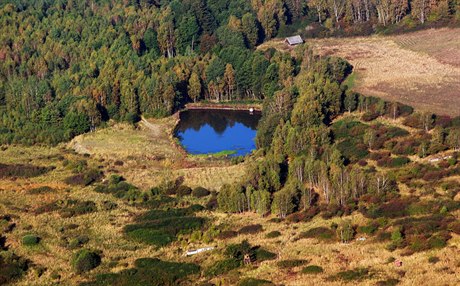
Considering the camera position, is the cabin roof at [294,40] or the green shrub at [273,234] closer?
the green shrub at [273,234]

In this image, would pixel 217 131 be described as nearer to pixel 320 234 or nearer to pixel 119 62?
pixel 119 62

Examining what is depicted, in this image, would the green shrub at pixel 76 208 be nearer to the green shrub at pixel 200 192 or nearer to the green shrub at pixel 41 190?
the green shrub at pixel 41 190

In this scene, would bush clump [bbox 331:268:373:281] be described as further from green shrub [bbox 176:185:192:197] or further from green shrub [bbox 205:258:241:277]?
green shrub [bbox 176:185:192:197]

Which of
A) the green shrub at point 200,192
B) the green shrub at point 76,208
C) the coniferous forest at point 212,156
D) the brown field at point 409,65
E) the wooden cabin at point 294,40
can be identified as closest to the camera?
the coniferous forest at point 212,156

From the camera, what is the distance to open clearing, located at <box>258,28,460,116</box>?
97.0 m

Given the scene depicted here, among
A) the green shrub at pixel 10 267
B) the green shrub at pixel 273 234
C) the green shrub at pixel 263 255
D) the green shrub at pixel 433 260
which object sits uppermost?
the green shrub at pixel 10 267

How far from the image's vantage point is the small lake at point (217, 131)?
94.7 m

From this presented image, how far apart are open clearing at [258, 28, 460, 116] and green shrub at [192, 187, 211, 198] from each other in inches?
1285

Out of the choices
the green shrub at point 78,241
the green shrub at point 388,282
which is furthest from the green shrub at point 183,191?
the green shrub at point 388,282

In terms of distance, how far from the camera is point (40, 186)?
80375 mm

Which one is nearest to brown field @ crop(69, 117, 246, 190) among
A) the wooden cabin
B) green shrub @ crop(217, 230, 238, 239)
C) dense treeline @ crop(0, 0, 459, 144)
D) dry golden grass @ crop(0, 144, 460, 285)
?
dry golden grass @ crop(0, 144, 460, 285)

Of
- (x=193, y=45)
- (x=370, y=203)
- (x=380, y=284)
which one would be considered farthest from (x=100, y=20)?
(x=380, y=284)

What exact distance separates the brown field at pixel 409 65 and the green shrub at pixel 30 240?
5214 centimetres

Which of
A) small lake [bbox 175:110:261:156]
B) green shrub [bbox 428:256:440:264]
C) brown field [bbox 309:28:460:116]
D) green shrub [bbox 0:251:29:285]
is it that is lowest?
green shrub [bbox 428:256:440:264]
